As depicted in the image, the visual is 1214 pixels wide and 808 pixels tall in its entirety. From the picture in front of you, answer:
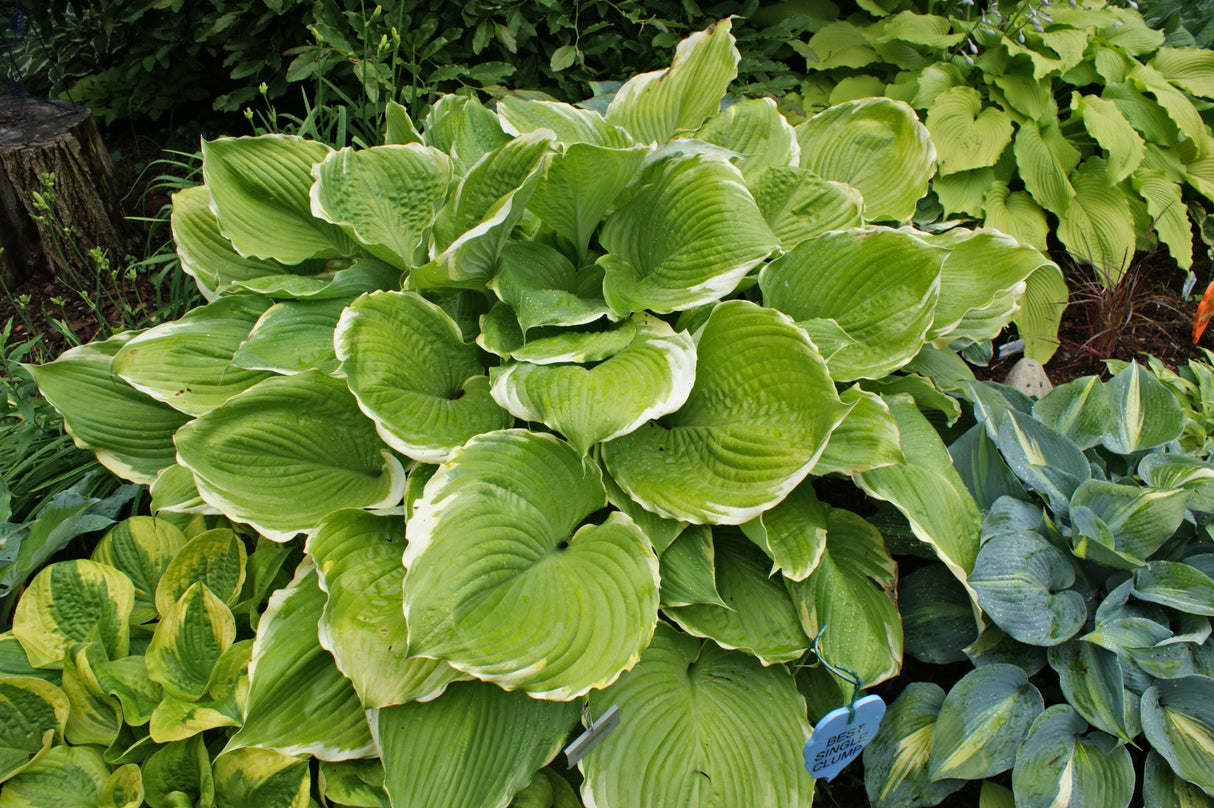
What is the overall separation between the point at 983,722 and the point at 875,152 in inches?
52.4

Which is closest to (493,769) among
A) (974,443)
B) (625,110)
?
(974,443)

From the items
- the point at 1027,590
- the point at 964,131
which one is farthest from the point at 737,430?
the point at 964,131

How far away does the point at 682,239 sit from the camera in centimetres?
154

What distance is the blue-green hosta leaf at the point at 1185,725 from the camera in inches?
55.9

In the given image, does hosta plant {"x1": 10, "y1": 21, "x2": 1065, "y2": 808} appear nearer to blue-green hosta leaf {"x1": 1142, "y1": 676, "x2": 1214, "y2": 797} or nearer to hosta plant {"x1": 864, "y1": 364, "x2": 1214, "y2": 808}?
hosta plant {"x1": 864, "y1": 364, "x2": 1214, "y2": 808}

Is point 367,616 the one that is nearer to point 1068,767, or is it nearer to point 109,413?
point 109,413

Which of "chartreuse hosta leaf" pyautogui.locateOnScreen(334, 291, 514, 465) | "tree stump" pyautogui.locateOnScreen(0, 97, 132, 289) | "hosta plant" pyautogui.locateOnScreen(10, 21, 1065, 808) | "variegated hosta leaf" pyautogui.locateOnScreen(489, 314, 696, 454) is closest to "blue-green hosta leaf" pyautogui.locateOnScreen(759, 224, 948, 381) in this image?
"hosta plant" pyautogui.locateOnScreen(10, 21, 1065, 808)

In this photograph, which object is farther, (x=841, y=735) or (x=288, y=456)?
(x=288, y=456)

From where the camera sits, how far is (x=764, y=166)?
1.86 metres

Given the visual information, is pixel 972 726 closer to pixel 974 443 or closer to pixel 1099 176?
pixel 974 443

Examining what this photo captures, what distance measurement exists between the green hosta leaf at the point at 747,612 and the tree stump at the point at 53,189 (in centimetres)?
216

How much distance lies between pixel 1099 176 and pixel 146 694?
10.0ft

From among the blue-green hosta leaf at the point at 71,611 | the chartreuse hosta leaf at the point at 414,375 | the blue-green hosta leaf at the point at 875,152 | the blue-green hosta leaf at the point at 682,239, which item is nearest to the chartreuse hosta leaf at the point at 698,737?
the chartreuse hosta leaf at the point at 414,375

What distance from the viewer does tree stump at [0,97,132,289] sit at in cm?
245
